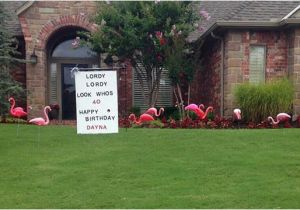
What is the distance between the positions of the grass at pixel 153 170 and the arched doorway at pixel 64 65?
7341mm

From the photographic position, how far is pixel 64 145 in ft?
30.7

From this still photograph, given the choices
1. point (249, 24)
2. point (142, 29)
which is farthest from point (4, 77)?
point (249, 24)

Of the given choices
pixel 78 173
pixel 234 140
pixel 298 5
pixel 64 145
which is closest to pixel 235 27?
pixel 298 5

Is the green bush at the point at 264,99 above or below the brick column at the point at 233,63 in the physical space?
below

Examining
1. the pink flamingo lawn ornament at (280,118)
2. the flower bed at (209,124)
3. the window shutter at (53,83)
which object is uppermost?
the window shutter at (53,83)

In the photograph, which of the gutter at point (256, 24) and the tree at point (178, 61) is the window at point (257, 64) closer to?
the gutter at point (256, 24)

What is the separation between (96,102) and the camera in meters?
8.10

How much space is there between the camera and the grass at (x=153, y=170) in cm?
598

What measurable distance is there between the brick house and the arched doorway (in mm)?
36

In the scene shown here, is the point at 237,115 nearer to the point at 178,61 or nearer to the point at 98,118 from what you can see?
the point at 178,61

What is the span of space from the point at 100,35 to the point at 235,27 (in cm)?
407

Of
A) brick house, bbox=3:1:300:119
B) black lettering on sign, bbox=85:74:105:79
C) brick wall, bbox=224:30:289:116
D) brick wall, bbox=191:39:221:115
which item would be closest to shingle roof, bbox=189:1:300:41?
brick house, bbox=3:1:300:119

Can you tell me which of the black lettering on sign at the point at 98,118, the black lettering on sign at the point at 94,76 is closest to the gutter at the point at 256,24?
the black lettering on sign at the point at 94,76

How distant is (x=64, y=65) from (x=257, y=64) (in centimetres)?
730
